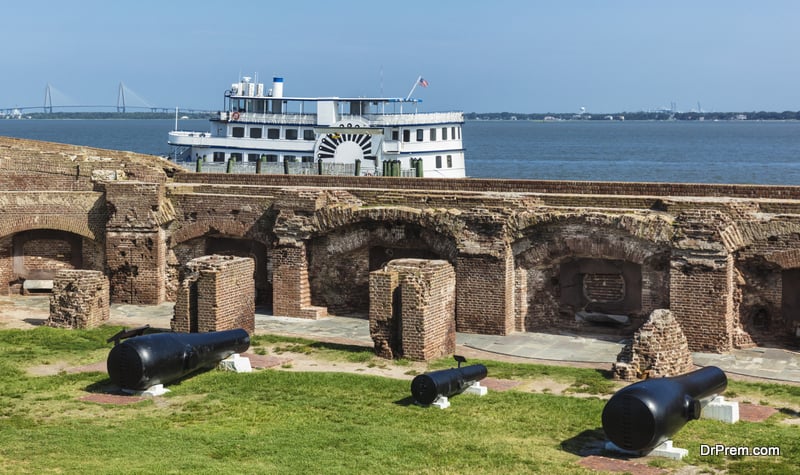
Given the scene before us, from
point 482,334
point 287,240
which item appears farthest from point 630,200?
point 287,240

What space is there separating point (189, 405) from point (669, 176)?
210 feet

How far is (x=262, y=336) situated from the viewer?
69.9ft

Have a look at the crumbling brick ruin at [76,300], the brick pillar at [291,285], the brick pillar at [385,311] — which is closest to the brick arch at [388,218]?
the brick pillar at [291,285]

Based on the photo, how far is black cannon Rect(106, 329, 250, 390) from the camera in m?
16.3

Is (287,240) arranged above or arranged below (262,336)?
above

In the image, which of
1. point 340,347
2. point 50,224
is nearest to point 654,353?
point 340,347

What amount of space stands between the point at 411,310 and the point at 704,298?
5197 mm

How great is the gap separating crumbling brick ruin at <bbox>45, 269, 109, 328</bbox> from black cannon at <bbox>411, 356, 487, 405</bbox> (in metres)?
8.58

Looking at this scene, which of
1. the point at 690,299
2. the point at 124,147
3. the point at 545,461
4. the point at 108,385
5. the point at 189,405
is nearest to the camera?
the point at 545,461

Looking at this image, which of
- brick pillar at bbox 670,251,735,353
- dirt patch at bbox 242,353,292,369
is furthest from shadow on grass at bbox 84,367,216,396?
brick pillar at bbox 670,251,735,353

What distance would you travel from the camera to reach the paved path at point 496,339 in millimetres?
19250

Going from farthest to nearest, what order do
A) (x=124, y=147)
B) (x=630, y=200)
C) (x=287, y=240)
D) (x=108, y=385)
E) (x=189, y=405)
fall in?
(x=124, y=147) < (x=287, y=240) < (x=630, y=200) < (x=108, y=385) < (x=189, y=405)

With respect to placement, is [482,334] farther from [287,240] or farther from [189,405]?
[189,405]

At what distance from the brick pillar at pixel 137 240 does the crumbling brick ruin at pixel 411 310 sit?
7316mm
